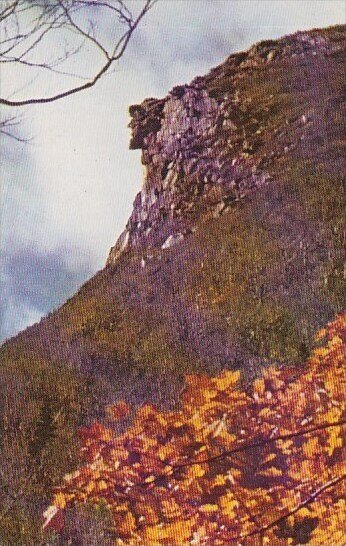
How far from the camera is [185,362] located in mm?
1854

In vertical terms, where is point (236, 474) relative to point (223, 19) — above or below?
below

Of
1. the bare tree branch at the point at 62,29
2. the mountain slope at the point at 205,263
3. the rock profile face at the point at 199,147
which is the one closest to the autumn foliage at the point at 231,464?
the mountain slope at the point at 205,263

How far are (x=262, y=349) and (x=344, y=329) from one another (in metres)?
0.26

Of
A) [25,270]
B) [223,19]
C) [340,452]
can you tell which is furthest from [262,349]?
[223,19]

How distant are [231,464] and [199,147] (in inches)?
41.1

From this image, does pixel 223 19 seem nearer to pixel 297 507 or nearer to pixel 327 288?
pixel 327 288

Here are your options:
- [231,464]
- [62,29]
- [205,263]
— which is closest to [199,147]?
[205,263]

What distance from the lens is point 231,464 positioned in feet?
5.72

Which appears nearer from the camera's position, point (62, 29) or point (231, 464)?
point (231, 464)

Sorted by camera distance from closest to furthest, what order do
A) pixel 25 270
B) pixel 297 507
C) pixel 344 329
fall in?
pixel 297 507, pixel 344 329, pixel 25 270

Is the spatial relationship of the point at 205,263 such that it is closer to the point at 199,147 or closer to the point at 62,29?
the point at 199,147

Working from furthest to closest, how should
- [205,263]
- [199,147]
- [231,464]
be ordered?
1. [199,147]
2. [205,263]
3. [231,464]

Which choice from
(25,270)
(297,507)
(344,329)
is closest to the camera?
(297,507)

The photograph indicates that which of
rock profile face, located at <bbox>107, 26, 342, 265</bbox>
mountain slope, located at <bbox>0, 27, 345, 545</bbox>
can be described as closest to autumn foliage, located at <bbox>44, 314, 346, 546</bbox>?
mountain slope, located at <bbox>0, 27, 345, 545</bbox>
